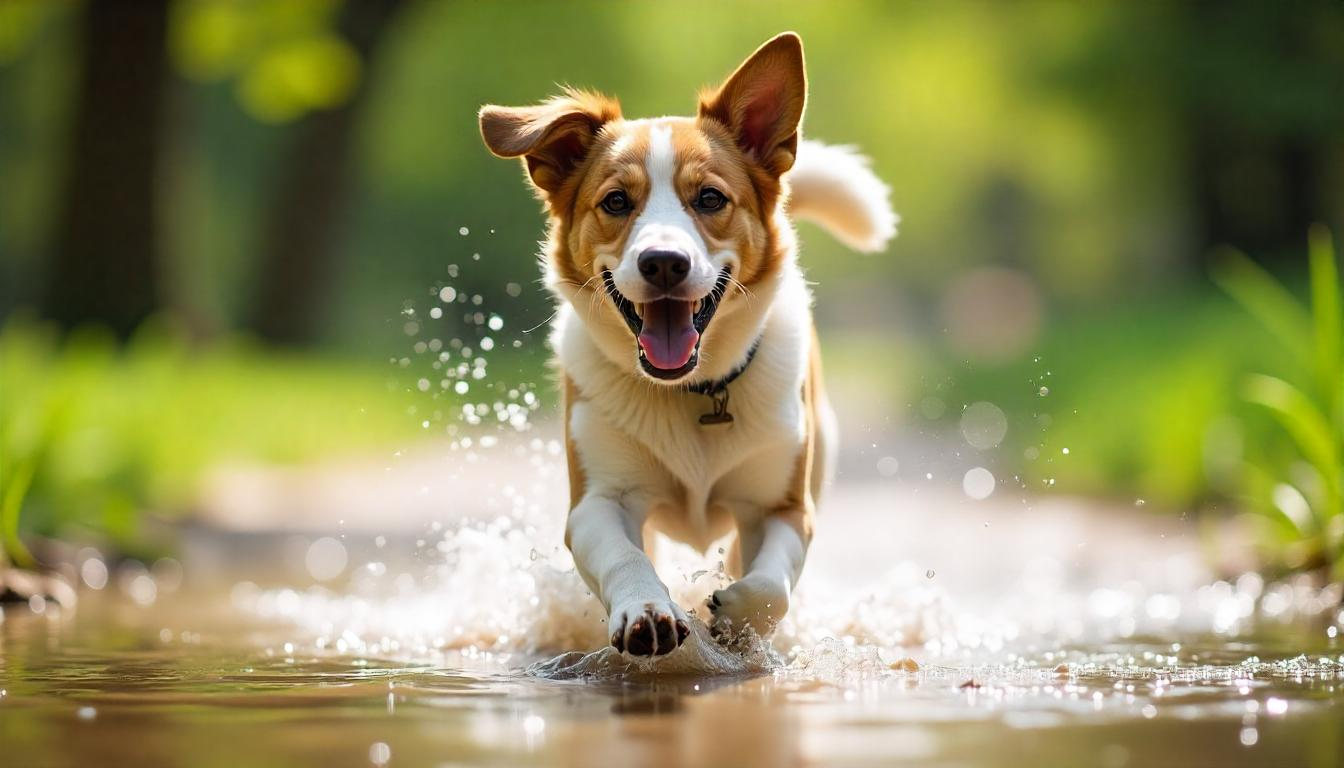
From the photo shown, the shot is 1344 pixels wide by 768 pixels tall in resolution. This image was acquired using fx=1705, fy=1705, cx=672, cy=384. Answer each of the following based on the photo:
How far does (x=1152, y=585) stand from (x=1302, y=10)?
47.4 ft

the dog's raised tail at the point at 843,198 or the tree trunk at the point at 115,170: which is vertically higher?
the tree trunk at the point at 115,170

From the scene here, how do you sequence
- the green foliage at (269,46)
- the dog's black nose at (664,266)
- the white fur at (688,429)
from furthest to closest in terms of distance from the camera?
the green foliage at (269,46), the white fur at (688,429), the dog's black nose at (664,266)

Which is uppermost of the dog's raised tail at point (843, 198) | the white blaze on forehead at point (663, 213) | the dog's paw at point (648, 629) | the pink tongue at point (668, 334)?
the dog's raised tail at point (843, 198)

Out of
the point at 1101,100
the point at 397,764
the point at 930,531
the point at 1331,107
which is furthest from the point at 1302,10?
the point at 397,764

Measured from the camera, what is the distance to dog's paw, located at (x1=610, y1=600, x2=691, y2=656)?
4.45 meters

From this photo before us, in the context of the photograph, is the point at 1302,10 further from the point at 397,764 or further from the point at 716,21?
the point at 397,764

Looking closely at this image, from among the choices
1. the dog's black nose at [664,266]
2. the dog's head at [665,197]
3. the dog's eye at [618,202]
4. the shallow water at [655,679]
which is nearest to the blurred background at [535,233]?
the shallow water at [655,679]

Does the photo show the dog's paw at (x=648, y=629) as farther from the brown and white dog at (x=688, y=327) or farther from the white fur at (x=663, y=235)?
the white fur at (x=663, y=235)

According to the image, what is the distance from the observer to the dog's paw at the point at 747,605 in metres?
4.88

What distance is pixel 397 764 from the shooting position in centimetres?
330

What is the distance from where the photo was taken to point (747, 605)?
488 centimetres

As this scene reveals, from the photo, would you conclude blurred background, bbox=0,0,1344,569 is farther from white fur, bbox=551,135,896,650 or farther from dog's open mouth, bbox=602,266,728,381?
dog's open mouth, bbox=602,266,728,381

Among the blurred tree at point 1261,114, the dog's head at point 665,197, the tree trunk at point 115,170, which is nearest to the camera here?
the dog's head at point 665,197

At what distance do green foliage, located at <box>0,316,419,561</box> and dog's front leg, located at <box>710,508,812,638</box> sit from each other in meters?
3.28
